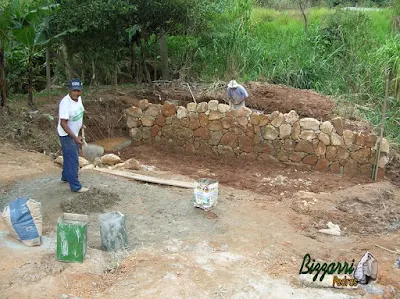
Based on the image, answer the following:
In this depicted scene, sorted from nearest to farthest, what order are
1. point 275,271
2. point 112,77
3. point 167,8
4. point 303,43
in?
point 275,271
point 167,8
point 112,77
point 303,43

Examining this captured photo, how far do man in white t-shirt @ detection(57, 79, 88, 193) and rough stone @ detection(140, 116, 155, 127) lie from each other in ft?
13.1

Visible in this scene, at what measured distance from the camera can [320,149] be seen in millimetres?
8688

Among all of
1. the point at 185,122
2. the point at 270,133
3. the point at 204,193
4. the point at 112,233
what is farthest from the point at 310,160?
the point at 112,233

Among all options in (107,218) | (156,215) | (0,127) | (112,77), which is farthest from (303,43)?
(107,218)

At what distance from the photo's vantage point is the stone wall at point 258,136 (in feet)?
27.9

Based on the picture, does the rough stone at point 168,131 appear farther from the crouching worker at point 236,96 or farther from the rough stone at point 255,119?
the rough stone at point 255,119

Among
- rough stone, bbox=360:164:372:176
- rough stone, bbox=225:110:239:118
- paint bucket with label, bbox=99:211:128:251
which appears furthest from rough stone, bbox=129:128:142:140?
paint bucket with label, bbox=99:211:128:251

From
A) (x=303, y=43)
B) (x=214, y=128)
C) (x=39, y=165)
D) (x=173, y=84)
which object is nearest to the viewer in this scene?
(x=39, y=165)

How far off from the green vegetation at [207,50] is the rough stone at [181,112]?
2564 mm

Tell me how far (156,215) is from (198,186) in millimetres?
633

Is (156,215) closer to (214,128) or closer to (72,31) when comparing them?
(214,128)

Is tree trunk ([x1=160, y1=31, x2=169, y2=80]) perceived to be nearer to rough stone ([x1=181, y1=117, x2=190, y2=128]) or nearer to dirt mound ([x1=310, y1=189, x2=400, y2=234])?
rough stone ([x1=181, y1=117, x2=190, y2=128])

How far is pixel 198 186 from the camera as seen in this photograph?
5930 mm

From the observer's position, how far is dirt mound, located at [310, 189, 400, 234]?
20.7 ft
